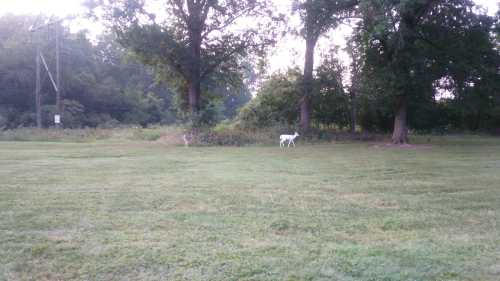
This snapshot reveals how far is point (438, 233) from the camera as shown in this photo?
5.02 metres

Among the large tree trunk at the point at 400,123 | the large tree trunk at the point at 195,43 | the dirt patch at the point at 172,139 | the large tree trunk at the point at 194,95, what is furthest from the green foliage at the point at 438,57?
the dirt patch at the point at 172,139

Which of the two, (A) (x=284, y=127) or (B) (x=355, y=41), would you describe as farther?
(A) (x=284, y=127)

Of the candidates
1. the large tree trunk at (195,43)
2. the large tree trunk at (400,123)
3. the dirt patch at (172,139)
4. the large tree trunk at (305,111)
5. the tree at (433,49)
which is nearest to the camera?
the tree at (433,49)

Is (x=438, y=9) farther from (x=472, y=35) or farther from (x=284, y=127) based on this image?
(x=284, y=127)

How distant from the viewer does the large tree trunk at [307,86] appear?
24.3m

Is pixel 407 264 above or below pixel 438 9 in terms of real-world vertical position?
below

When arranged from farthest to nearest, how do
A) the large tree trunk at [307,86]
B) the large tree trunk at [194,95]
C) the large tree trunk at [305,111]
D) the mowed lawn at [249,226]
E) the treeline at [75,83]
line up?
the treeline at [75,83] → the large tree trunk at [194,95] → the large tree trunk at [305,111] → the large tree trunk at [307,86] → the mowed lawn at [249,226]

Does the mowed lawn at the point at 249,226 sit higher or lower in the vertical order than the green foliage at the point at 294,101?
lower

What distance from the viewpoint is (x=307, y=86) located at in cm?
2439

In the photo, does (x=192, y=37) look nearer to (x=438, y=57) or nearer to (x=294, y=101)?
(x=294, y=101)

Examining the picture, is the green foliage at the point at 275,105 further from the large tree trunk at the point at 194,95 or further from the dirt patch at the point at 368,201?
the dirt patch at the point at 368,201

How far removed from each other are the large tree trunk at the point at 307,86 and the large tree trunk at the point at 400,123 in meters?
4.95

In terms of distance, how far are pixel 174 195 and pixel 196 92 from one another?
18.9m

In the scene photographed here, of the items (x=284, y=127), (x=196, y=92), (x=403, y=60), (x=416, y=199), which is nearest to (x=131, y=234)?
(x=416, y=199)
